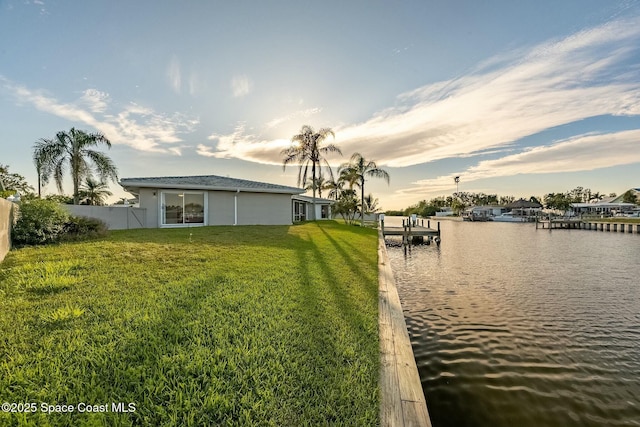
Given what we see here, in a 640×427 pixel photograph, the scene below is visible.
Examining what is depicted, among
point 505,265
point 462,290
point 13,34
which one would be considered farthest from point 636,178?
point 13,34

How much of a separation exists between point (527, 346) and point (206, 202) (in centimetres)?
1636

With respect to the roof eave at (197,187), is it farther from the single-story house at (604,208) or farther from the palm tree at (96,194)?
the single-story house at (604,208)

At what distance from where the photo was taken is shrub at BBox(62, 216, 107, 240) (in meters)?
8.91

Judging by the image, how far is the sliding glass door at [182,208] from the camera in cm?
1605

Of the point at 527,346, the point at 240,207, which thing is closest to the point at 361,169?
the point at 240,207

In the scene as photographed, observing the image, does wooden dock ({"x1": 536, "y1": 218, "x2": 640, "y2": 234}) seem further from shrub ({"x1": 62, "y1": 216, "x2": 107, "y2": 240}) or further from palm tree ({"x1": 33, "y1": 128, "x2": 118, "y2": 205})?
palm tree ({"x1": 33, "y1": 128, "x2": 118, "y2": 205})

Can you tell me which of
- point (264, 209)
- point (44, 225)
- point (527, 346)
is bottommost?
point (527, 346)

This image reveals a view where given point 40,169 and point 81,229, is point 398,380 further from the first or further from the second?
point 40,169

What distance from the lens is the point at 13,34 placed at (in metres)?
9.17

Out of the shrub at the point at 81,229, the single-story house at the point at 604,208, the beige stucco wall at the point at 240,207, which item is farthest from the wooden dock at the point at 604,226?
the shrub at the point at 81,229

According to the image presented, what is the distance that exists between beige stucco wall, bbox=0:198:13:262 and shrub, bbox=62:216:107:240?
170cm

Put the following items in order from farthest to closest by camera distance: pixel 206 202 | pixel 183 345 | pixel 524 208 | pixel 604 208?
pixel 524 208 → pixel 604 208 → pixel 206 202 → pixel 183 345

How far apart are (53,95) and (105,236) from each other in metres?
8.23

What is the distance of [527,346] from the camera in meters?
5.38
